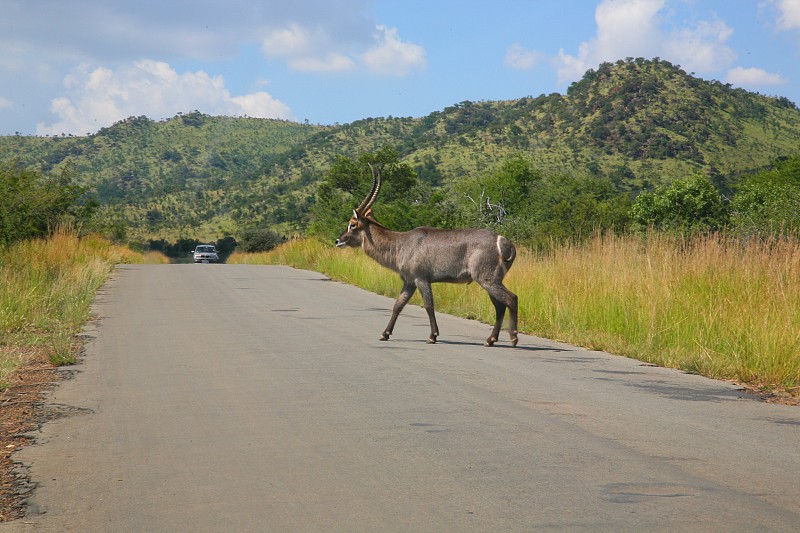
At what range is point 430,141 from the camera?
9806 centimetres

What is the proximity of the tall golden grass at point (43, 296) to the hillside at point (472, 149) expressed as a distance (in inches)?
1549

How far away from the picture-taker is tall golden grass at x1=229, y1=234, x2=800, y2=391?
10914 mm

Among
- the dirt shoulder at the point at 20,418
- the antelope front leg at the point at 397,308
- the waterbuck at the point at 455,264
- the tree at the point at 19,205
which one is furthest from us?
the tree at the point at 19,205

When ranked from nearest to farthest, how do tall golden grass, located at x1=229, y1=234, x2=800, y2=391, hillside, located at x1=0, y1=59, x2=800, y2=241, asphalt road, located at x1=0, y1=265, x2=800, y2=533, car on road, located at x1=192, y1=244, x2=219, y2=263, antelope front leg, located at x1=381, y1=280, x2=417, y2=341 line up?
asphalt road, located at x1=0, y1=265, x2=800, y2=533 < tall golden grass, located at x1=229, y1=234, x2=800, y2=391 < antelope front leg, located at x1=381, y1=280, x2=417, y2=341 < car on road, located at x1=192, y1=244, x2=219, y2=263 < hillside, located at x1=0, y1=59, x2=800, y2=241

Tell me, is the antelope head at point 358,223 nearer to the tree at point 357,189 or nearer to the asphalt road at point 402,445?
the asphalt road at point 402,445

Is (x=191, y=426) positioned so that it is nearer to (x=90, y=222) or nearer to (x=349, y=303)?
(x=349, y=303)

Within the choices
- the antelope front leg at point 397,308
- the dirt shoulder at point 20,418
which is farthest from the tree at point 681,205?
the dirt shoulder at point 20,418

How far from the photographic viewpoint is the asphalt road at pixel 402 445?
529 centimetres

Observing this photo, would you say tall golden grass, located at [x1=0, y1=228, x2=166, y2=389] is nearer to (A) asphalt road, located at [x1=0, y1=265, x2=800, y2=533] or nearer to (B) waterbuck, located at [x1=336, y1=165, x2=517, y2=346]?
(A) asphalt road, located at [x1=0, y1=265, x2=800, y2=533]

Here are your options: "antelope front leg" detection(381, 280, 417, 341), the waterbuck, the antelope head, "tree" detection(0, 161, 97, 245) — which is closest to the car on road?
"tree" detection(0, 161, 97, 245)

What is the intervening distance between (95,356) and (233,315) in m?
5.44

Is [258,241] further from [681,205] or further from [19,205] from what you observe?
[19,205]

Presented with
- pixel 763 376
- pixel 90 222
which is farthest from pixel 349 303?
pixel 90 222

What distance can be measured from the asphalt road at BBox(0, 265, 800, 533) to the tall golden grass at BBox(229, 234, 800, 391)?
2.44 ft
